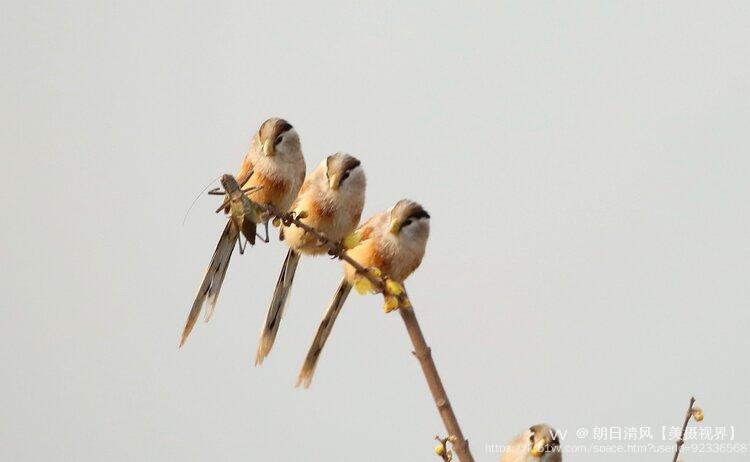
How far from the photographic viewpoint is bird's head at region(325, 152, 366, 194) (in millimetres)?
3895

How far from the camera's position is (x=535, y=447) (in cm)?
293

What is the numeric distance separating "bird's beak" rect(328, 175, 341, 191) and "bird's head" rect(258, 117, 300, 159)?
6.6 inches

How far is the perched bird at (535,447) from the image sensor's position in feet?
9.61

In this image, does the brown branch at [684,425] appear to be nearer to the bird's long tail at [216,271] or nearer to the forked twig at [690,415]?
the forked twig at [690,415]

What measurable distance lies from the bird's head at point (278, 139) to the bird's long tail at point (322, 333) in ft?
1.68

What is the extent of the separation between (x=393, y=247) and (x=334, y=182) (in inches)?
12.6

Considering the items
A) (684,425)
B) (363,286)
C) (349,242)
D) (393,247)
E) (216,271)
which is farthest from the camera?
(393,247)

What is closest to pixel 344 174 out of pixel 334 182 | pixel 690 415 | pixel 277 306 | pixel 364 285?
pixel 334 182

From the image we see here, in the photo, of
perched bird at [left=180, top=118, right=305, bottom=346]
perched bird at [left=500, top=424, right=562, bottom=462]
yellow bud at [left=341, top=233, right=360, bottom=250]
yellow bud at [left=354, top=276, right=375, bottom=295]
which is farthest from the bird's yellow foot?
perched bird at [left=180, top=118, right=305, bottom=346]

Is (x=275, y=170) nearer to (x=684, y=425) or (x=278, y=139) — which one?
(x=278, y=139)

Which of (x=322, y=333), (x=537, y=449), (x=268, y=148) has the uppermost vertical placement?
(x=268, y=148)

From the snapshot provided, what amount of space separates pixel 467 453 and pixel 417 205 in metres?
1.91

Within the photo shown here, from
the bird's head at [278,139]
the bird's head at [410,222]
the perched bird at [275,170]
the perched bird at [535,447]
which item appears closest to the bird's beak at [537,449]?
the perched bird at [535,447]

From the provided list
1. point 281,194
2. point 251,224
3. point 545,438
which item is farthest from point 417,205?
point 251,224
